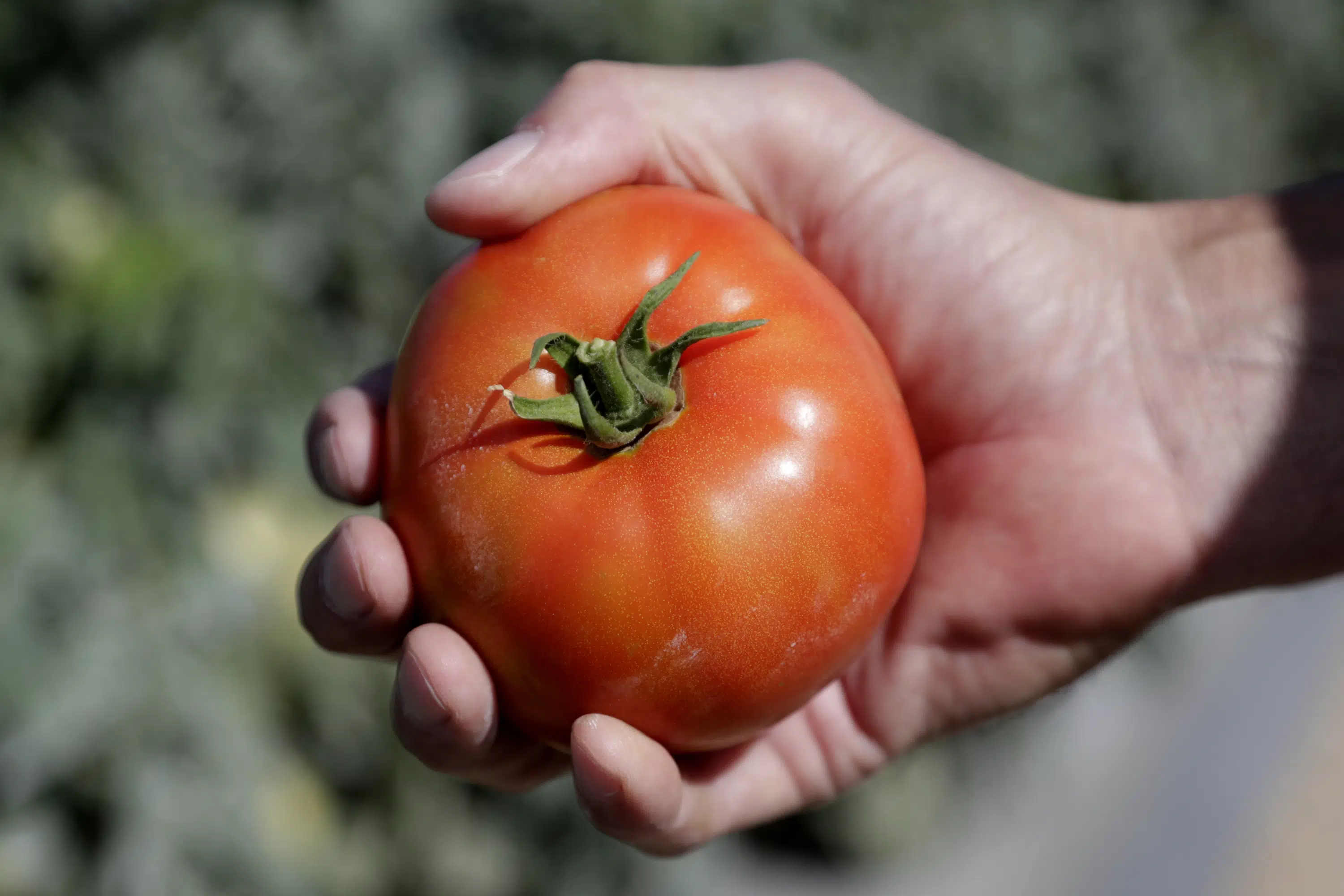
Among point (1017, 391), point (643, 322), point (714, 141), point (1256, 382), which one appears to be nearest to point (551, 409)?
point (643, 322)

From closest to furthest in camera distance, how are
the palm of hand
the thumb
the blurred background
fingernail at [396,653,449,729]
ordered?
fingernail at [396,653,449,729] < the thumb < the palm of hand < the blurred background

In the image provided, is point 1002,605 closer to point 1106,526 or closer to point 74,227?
point 1106,526

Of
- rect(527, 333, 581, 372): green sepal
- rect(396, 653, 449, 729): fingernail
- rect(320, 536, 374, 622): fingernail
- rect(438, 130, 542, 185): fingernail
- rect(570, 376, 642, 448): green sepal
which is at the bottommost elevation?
rect(396, 653, 449, 729): fingernail

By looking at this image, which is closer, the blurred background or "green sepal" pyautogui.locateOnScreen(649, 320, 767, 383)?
"green sepal" pyautogui.locateOnScreen(649, 320, 767, 383)

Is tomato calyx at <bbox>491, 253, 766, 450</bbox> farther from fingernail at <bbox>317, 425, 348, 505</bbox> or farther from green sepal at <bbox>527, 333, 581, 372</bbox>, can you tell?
fingernail at <bbox>317, 425, 348, 505</bbox>

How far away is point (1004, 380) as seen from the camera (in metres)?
1.58

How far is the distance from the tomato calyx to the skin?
1.36 feet

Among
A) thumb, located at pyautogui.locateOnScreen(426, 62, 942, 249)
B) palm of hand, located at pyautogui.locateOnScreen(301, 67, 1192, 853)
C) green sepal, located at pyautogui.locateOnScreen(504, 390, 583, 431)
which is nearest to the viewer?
green sepal, located at pyautogui.locateOnScreen(504, 390, 583, 431)

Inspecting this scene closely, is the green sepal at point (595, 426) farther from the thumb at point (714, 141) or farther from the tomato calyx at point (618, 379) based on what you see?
the thumb at point (714, 141)

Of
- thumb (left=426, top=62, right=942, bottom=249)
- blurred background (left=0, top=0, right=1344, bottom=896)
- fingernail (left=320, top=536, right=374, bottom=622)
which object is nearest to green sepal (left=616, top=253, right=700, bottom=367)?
thumb (left=426, top=62, right=942, bottom=249)

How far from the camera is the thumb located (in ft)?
4.34

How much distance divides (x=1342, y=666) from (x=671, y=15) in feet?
9.15

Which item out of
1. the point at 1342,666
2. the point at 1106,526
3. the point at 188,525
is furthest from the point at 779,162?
the point at 1342,666

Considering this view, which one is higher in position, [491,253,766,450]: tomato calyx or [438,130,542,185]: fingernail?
[438,130,542,185]: fingernail
